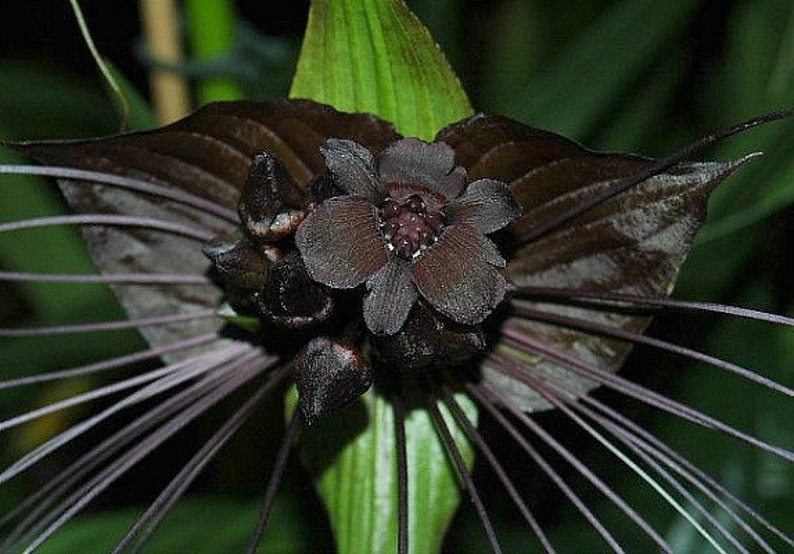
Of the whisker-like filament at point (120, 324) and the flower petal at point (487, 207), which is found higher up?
the whisker-like filament at point (120, 324)

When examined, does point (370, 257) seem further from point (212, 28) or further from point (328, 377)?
point (212, 28)

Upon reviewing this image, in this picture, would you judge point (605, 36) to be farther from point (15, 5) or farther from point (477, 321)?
point (15, 5)

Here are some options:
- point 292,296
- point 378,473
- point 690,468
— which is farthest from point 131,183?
point 690,468

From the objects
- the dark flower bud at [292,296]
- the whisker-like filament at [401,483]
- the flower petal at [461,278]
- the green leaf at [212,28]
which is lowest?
the whisker-like filament at [401,483]

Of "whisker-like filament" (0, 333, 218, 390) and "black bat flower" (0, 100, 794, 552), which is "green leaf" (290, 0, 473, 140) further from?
"whisker-like filament" (0, 333, 218, 390)

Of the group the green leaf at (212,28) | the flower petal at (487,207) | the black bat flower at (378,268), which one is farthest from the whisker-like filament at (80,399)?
the green leaf at (212,28)

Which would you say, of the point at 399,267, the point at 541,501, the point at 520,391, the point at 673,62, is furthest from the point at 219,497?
the point at 673,62

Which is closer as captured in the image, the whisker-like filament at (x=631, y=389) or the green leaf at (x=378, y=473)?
the whisker-like filament at (x=631, y=389)

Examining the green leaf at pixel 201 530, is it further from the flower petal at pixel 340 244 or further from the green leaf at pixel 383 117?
the flower petal at pixel 340 244

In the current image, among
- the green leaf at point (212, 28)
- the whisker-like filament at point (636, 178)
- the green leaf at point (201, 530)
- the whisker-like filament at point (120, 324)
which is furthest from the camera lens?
the green leaf at point (212, 28)
